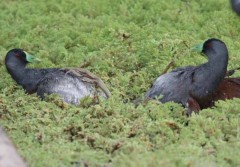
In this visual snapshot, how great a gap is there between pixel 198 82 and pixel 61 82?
1826 millimetres

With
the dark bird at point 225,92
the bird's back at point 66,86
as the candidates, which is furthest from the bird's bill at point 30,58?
the dark bird at point 225,92

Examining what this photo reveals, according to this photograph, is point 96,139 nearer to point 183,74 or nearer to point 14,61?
point 183,74

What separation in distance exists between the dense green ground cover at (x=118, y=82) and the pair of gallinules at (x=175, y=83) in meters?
0.27

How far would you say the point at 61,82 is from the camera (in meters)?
9.71

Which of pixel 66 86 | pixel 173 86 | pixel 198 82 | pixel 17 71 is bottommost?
pixel 17 71

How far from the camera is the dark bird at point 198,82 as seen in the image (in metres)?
9.05

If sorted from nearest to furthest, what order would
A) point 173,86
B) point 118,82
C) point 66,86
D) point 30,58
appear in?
1. point 173,86
2. point 66,86
3. point 118,82
4. point 30,58

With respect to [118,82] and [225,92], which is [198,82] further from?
[118,82]

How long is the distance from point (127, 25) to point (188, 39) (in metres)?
1.24

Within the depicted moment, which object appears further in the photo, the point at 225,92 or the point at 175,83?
the point at 175,83

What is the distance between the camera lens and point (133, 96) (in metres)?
9.68

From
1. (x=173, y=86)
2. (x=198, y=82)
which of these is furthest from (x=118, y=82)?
(x=198, y=82)

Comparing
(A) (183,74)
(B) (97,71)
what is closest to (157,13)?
(B) (97,71)

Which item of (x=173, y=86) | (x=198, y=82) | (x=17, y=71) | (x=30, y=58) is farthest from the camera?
(x=30, y=58)
